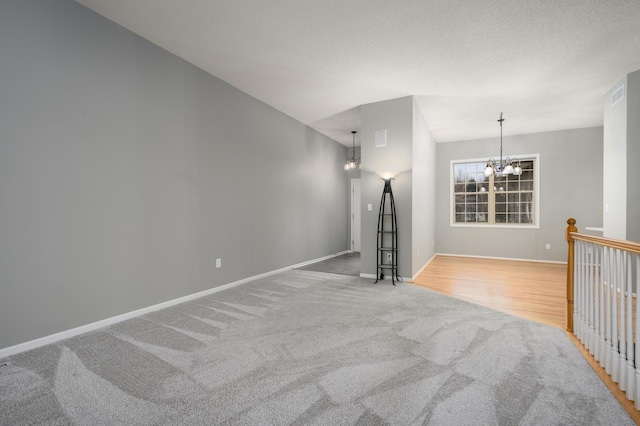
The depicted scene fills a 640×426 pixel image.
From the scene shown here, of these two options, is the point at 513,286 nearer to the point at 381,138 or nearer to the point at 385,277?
the point at 385,277

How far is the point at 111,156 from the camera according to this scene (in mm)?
3016

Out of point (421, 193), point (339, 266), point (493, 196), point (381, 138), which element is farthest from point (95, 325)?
point (493, 196)

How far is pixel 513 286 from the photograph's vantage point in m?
4.66

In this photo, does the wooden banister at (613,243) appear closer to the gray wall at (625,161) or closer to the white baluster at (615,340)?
the white baluster at (615,340)

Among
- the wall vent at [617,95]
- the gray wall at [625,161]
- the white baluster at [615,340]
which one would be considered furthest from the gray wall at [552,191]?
the white baluster at [615,340]

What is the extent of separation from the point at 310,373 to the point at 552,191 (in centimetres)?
721

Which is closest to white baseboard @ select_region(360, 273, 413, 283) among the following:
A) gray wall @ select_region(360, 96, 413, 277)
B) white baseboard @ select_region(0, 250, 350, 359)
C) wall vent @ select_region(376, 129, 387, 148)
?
gray wall @ select_region(360, 96, 413, 277)

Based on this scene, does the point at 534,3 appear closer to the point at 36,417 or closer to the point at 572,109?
the point at 572,109

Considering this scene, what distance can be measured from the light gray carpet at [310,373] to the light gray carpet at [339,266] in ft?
7.48

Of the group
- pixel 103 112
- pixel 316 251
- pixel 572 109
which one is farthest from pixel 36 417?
pixel 572 109

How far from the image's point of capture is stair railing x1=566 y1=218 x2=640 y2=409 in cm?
184

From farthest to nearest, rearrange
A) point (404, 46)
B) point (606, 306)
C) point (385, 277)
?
point (385, 277)
point (404, 46)
point (606, 306)

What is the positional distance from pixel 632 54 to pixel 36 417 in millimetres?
6321

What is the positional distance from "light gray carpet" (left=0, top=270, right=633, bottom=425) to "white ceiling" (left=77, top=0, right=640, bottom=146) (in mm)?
2986
